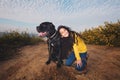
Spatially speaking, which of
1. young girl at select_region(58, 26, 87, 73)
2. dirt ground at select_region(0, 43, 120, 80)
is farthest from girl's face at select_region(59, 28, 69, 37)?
dirt ground at select_region(0, 43, 120, 80)

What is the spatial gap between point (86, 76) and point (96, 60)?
1.53 metres

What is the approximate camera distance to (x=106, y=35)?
9.15 meters

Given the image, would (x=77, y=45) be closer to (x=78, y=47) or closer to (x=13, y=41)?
(x=78, y=47)

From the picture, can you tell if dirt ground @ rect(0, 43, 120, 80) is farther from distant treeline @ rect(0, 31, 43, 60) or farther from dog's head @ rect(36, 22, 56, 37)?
dog's head @ rect(36, 22, 56, 37)

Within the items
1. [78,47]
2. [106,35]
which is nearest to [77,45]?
[78,47]

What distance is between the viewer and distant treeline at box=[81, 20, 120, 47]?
8.62 metres

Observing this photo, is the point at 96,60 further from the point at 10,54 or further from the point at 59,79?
the point at 10,54

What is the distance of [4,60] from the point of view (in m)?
6.23

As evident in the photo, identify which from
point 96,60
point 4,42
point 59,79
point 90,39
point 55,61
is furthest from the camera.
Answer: point 90,39

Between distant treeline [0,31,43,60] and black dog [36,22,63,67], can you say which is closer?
black dog [36,22,63,67]

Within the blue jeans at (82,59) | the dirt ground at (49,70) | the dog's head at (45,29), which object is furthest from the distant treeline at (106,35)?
the dog's head at (45,29)

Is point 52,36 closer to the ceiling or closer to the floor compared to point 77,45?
closer to the ceiling

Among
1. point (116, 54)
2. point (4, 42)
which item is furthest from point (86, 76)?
point (4, 42)

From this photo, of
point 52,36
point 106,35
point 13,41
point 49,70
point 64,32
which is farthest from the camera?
point 106,35
